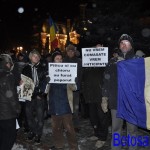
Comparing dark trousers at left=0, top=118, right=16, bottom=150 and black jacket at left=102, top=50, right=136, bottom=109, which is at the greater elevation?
black jacket at left=102, top=50, right=136, bottom=109

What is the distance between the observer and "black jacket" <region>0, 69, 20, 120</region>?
5.62 meters

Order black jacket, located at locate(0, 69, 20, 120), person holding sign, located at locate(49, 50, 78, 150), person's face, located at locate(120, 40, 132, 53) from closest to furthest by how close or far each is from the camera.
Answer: black jacket, located at locate(0, 69, 20, 120), person's face, located at locate(120, 40, 132, 53), person holding sign, located at locate(49, 50, 78, 150)

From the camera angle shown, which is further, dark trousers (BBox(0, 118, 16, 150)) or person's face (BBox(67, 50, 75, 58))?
person's face (BBox(67, 50, 75, 58))

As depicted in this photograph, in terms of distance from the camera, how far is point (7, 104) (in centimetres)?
567

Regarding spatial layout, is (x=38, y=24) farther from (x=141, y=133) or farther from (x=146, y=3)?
(x=141, y=133)

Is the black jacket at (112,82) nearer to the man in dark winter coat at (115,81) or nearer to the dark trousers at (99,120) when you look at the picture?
the man in dark winter coat at (115,81)

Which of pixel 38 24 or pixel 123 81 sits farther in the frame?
pixel 38 24

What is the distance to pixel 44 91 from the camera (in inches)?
268

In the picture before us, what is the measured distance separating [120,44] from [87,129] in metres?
3.44

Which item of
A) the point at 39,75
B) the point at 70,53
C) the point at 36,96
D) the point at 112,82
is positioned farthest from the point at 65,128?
the point at 70,53

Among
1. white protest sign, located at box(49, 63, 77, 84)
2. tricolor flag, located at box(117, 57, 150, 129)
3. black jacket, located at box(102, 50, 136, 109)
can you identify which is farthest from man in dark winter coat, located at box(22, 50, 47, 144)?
tricolor flag, located at box(117, 57, 150, 129)

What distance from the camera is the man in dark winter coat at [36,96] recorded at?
7.24 metres

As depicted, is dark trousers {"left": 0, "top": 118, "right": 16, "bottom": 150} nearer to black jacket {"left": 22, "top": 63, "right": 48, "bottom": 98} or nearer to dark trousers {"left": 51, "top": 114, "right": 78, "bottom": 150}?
dark trousers {"left": 51, "top": 114, "right": 78, "bottom": 150}

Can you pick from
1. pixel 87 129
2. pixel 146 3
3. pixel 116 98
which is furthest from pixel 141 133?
pixel 146 3
